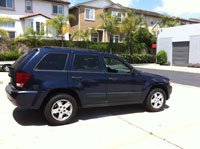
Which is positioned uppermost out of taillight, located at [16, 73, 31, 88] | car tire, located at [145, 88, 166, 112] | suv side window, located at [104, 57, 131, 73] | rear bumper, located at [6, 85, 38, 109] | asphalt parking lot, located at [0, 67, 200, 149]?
suv side window, located at [104, 57, 131, 73]

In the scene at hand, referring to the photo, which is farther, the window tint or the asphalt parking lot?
the window tint

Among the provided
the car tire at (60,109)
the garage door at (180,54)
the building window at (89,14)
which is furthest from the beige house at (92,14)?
the car tire at (60,109)

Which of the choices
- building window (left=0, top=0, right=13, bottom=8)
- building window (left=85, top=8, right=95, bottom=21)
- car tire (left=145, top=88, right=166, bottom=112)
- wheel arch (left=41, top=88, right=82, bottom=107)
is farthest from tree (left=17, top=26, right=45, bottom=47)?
car tire (left=145, top=88, right=166, bottom=112)

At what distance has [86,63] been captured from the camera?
15.4 ft

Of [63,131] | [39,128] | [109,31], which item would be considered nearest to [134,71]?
[63,131]

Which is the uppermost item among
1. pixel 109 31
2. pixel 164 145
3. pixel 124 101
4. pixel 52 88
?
pixel 109 31

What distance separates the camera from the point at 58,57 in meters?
4.43

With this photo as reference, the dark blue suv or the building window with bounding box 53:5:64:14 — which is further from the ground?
the building window with bounding box 53:5:64:14

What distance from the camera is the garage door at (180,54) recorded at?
24719 mm

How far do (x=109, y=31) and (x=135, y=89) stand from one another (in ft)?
71.7

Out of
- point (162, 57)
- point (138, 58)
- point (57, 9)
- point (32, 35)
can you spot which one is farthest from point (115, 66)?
point (57, 9)

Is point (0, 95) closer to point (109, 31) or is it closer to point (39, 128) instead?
point (39, 128)

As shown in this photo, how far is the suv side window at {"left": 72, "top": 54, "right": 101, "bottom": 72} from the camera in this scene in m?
4.57

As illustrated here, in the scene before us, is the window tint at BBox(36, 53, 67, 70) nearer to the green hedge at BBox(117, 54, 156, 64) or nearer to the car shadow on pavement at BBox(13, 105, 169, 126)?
the car shadow on pavement at BBox(13, 105, 169, 126)
